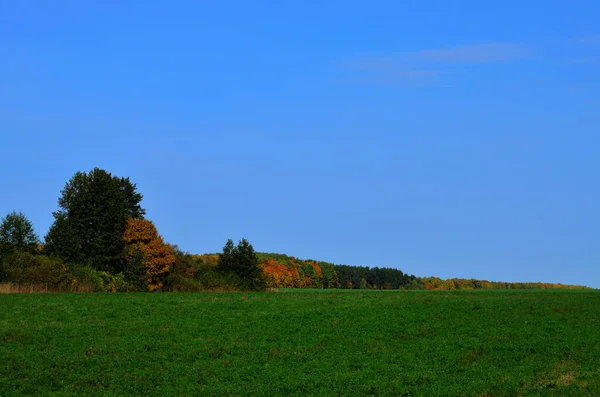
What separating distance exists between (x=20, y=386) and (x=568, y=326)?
1021 inches

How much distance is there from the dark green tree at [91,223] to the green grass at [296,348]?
3112 cm

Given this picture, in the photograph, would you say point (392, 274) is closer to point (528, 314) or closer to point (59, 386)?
point (528, 314)

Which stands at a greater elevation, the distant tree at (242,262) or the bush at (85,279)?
the distant tree at (242,262)

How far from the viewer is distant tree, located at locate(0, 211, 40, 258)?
6819 cm

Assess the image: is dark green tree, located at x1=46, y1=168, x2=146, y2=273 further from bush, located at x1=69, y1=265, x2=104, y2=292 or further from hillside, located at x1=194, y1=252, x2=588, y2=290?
hillside, located at x1=194, y1=252, x2=588, y2=290

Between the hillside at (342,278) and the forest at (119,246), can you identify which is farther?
the hillside at (342,278)

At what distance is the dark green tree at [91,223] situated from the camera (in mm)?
74625

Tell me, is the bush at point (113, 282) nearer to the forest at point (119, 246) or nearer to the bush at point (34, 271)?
the forest at point (119, 246)

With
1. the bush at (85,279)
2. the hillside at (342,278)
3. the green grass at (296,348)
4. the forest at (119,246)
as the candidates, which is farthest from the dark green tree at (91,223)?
the hillside at (342,278)

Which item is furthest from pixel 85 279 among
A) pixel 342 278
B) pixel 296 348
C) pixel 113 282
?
pixel 342 278

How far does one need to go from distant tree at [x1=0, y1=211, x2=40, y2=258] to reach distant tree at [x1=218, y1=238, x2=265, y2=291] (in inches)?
837

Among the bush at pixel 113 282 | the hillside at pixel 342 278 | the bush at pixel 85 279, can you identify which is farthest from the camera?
the hillside at pixel 342 278

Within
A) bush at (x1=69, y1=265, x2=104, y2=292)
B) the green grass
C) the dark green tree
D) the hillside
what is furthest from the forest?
the hillside

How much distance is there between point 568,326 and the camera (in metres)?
35.2
